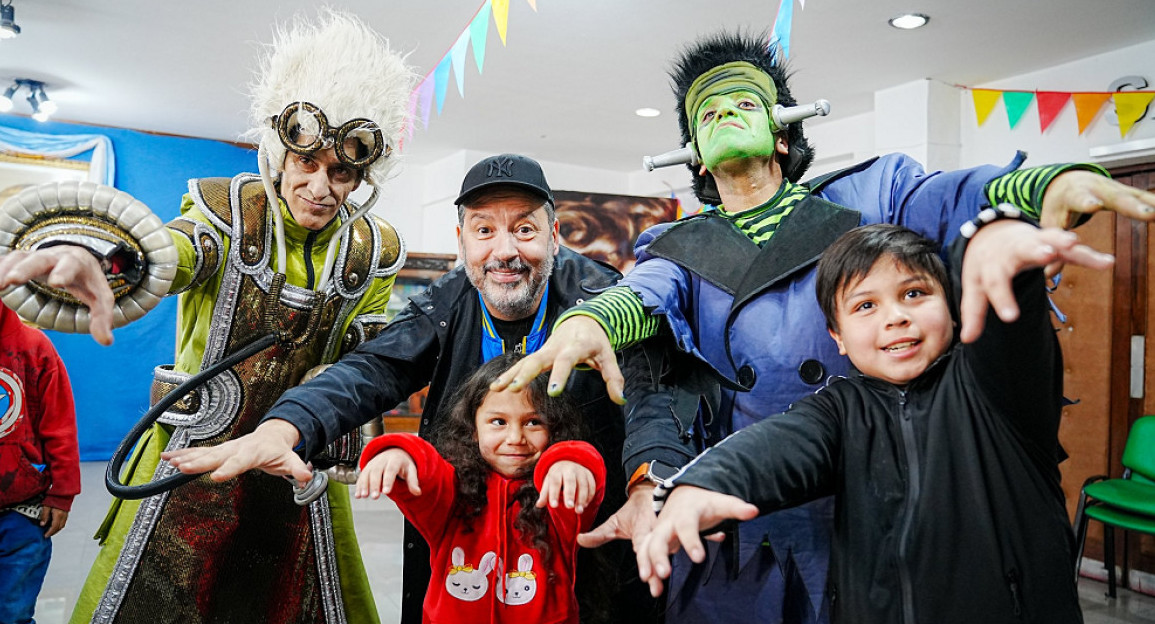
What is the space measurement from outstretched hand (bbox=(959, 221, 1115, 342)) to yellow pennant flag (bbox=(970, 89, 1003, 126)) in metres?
4.89

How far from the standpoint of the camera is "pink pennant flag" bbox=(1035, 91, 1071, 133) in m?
4.72

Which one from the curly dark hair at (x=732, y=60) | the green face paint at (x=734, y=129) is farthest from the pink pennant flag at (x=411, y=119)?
the green face paint at (x=734, y=129)

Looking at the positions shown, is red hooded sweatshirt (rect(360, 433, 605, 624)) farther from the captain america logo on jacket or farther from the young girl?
the captain america logo on jacket

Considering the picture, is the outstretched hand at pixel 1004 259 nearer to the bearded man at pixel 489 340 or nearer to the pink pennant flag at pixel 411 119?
the bearded man at pixel 489 340

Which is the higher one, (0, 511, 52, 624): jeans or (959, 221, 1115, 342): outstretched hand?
(959, 221, 1115, 342): outstretched hand

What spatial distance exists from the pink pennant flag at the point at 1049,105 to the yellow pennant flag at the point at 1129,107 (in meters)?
0.31

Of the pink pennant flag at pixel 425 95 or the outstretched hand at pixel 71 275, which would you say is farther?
the pink pennant flag at pixel 425 95

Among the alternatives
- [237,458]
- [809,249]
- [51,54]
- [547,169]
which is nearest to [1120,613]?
[809,249]

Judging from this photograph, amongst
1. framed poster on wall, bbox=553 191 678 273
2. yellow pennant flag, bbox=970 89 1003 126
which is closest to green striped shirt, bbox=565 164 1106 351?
framed poster on wall, bbox=553 191 678 273

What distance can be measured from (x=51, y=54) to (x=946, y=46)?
5831 millimetres

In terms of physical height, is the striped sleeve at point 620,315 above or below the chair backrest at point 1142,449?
above

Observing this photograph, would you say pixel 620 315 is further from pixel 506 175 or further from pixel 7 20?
pixel 7 20

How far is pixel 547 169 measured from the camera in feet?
27.6

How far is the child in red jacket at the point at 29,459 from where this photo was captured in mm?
2305
